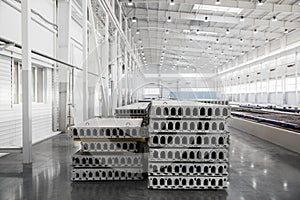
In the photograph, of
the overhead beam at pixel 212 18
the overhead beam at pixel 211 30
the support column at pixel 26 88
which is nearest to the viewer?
the support column at pixel 26 88

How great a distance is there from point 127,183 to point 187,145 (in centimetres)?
119

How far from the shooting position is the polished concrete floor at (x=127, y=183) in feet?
12.3

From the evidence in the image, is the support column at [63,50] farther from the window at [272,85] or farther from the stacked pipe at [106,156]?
the window at [272,85]

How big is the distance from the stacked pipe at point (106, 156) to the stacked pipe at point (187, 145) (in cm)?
49

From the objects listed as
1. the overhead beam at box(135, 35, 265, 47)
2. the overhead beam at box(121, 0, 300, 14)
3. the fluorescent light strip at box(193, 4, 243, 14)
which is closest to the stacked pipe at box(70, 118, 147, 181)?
the overhead beam at box(121, 0, 300, 14)

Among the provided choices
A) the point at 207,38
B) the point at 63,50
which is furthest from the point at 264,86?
the point at 63,50

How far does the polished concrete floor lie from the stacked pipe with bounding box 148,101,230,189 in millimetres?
→ 180

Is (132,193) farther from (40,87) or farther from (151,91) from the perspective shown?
(151,91)

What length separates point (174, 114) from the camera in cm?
400

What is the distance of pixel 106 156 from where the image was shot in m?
4.44

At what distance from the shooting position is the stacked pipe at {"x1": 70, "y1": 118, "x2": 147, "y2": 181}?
4359 millimetres

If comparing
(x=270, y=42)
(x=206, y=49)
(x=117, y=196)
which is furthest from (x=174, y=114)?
(x=206, y=49)

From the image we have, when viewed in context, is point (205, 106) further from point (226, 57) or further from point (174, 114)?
point (226, 57)

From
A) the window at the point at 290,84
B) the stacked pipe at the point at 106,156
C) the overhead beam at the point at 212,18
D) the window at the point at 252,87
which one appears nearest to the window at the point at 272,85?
the window at the point at 290,84
